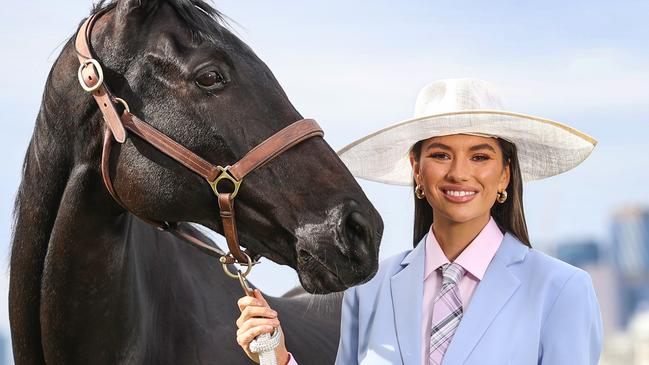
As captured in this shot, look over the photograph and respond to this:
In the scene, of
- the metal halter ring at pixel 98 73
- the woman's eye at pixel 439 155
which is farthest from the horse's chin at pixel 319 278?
the metal halter ring at pixel 98 73

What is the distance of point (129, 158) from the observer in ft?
14.3

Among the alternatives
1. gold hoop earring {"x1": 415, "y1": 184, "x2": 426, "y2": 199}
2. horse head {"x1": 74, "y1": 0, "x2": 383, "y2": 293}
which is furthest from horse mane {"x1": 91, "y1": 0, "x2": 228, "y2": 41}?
gold hoop earring {"x1": 415, "y1": 184, "x2": 426, "y2": 199}

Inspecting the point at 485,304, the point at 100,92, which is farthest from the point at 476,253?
the point at 100,92

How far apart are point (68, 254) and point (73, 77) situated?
67cm

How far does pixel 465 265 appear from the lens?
14.0 feet

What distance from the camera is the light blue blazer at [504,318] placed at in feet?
13.1

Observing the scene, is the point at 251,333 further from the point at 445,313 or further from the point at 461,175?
the point at 461,175

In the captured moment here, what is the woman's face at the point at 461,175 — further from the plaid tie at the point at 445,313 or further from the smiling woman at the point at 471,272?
the plaid tie at the point at 445,313

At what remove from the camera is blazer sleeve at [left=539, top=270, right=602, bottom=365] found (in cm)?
396

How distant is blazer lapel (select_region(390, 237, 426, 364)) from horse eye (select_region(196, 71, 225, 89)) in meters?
0.96

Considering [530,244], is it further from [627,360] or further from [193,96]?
[627,360]

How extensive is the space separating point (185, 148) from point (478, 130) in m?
1.04

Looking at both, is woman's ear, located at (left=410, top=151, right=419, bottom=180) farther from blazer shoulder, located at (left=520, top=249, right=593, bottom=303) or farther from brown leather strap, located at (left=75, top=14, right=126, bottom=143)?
brown leather strap, located at (left=75, top=14, right=126, bottom=143)

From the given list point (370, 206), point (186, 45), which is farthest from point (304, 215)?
point (186, 45)
